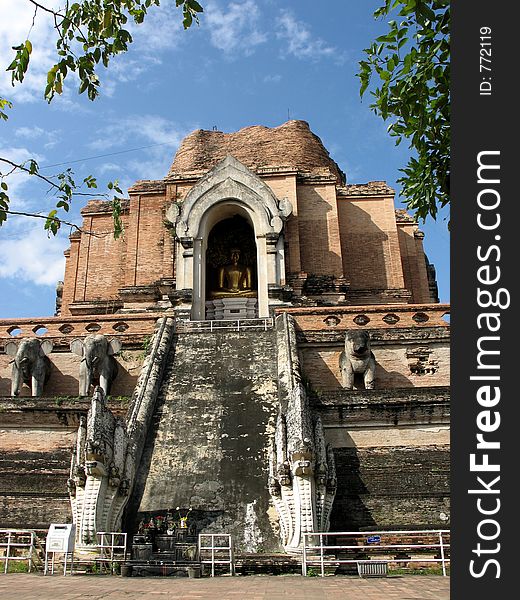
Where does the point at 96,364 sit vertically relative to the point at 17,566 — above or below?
above

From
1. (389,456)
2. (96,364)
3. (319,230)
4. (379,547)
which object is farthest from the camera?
(319,230)

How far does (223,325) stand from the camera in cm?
1883

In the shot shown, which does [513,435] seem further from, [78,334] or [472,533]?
[78,334]

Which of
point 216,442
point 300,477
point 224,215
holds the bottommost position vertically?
point 300,477

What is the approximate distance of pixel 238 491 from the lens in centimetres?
1127

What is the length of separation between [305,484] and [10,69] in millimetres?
7382

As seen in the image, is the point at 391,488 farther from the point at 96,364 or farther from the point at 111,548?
the point at 96,364

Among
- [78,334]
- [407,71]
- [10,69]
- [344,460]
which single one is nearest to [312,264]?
[78,334]

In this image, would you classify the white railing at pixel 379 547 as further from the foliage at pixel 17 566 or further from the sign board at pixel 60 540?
the foliage at pixel 17 566

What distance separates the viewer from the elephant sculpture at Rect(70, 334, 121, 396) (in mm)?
16297

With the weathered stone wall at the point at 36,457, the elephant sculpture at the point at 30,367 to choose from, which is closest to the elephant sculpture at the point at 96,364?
the elephant sculpture at the point at 30,367

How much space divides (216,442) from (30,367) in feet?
21.2

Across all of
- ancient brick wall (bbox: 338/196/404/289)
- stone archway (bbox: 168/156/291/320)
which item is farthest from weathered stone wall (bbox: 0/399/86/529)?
ancient brick wall (bbox: 338/196/404/289)

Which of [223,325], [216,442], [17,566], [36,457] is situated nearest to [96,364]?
[36,457]
